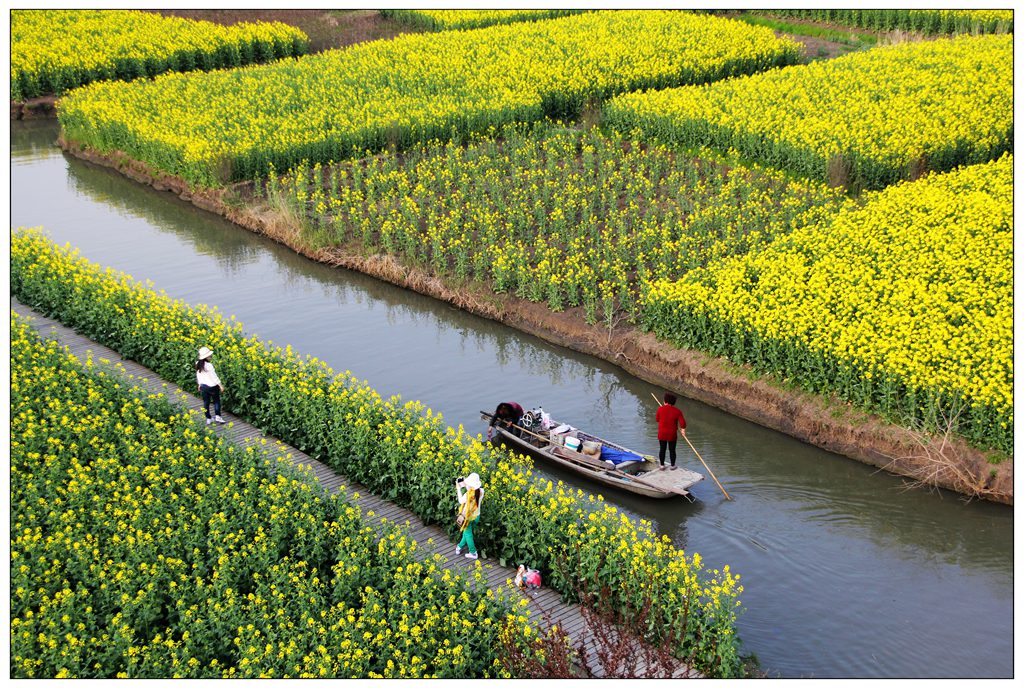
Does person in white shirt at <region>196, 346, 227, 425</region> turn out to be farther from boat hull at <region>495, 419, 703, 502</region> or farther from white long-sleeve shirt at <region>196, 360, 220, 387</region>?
boat hull at <region>495, 419, 703, 502</region>

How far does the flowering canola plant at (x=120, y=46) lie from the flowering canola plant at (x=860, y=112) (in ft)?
63.3

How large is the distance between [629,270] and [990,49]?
760 inches

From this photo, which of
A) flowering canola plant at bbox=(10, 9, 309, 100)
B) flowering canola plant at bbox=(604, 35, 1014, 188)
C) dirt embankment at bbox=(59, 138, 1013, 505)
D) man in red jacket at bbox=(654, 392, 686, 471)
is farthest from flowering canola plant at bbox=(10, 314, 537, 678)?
flowering canola plant at bbox=(10, 9, 309, 100)

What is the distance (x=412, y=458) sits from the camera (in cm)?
1817

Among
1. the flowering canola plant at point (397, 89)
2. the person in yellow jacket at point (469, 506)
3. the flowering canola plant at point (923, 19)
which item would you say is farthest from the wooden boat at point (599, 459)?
the flowering canola plant at point (923, 19)

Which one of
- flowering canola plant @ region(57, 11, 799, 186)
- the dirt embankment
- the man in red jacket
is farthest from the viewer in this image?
flowering canola plant @ region(57, 11, 799, 186)

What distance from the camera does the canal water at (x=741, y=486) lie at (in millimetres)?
16125

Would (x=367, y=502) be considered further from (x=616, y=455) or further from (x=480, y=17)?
(x=480, y=17)

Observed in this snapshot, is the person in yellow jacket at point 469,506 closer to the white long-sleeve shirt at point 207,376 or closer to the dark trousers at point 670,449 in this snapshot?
the dark trousers at point 670,449

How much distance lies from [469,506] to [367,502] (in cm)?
240

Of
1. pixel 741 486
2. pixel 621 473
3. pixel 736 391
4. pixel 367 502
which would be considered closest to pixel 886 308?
pixel 736 391

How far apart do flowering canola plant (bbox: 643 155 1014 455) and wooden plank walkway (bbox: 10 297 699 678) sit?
7.83 metres

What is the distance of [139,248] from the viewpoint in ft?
107

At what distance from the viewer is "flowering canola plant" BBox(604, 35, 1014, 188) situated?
3158 centimetres
